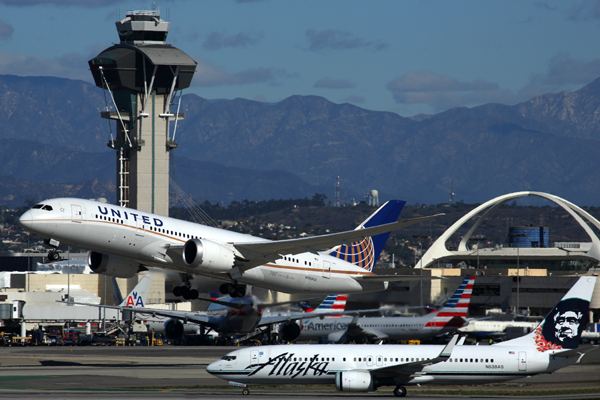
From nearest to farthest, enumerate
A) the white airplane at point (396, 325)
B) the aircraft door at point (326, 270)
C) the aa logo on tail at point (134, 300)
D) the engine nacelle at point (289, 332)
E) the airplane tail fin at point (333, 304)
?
1. the aircraft door at point (326, 270)
2. the engine nacelle at point (289, 332)
3. the airplane tail fin at point (333, 304)
4. the white airplane at point (396, 325)
5. the aa logo on tail at point (134, 300)

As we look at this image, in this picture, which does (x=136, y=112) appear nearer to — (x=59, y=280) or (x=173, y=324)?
(x=59, y=280)

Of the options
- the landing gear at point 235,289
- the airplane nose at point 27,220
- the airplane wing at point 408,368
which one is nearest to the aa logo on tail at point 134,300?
the landing gear at point 235,289

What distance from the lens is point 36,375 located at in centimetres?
5688

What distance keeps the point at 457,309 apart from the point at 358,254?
66.6 feet

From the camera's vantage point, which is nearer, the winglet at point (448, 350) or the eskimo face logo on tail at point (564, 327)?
the winglet at point (448, 350)

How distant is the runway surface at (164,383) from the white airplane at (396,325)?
62.5 feet

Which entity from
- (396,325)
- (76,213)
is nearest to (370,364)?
(76,213)

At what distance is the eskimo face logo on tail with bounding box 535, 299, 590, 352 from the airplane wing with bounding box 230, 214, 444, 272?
449 inches

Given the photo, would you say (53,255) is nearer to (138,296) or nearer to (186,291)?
(186,291)

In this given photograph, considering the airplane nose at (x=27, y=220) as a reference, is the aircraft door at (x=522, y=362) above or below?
below

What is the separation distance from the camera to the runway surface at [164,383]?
46375 mm

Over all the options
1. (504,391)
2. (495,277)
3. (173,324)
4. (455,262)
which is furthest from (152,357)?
(455,262)

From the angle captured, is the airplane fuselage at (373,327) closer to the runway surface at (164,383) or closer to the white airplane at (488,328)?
the white airplane at (488,328)

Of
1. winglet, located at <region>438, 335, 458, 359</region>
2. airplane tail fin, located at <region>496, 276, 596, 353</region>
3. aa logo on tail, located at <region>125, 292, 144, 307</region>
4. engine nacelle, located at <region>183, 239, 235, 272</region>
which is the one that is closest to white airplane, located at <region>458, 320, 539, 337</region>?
airplane tail fin, located at <region>496, 276, 596, 353</region>
